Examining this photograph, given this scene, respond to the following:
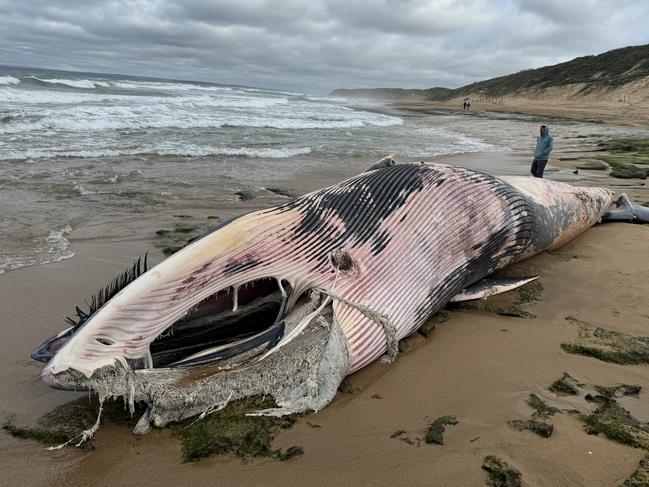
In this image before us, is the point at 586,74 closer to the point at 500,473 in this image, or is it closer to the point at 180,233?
the point at 180,233

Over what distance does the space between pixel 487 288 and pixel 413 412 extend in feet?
6.13

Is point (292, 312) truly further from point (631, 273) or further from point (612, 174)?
point (612, 174)

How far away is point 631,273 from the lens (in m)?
5.71

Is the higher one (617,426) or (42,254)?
(42,254)

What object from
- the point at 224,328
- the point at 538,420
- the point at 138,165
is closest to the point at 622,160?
the point at 138,165

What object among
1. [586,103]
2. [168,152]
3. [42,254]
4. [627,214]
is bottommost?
[42,254]

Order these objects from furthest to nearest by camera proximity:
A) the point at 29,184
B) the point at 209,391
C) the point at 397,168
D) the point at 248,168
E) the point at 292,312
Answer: the point at 248,168 → the point at 29,184 → the point at 397,168 → the point at 292,312 → the point at 209,391

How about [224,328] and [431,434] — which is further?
[224,328]

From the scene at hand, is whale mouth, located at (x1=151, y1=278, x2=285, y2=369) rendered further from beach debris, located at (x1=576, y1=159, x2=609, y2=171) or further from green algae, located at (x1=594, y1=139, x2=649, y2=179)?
beach debris, located at (x1=576, y1=159, x2=609, y2=171)

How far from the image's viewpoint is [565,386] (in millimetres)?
3531

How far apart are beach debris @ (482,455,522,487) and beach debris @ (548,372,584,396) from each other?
95 cm

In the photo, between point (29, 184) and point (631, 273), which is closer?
point (631, 273)

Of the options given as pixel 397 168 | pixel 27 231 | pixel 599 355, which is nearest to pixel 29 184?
pixel 27 231

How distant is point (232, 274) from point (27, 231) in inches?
181
